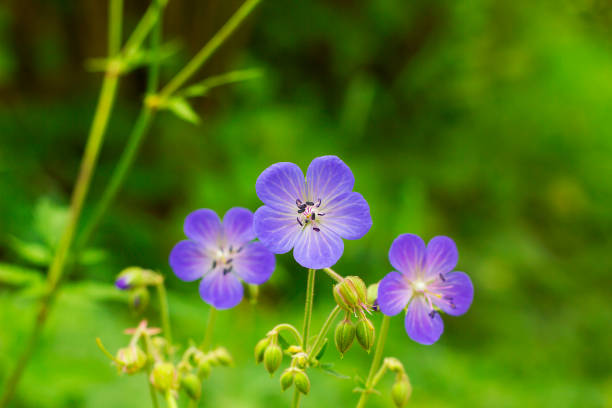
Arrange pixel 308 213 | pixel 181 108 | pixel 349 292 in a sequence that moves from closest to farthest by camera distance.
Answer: pixel 349 292
pixel 308 213
pixel 181 108

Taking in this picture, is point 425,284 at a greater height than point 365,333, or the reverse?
point 425,284

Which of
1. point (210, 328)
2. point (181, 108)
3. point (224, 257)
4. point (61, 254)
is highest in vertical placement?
point (181, 108)

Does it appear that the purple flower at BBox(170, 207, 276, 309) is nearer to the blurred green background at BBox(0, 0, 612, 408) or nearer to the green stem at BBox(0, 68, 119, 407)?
the green stem at BBox(0, 68, 119, 407)

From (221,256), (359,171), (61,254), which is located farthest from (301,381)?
(359,171)

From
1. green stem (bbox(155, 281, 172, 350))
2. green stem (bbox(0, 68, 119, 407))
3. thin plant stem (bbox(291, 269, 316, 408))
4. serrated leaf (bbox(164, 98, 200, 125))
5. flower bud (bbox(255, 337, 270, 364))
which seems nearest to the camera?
thin plant stem (bbox(291, 269, 316, 408))

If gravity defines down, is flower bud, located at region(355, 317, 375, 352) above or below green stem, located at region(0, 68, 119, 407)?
below

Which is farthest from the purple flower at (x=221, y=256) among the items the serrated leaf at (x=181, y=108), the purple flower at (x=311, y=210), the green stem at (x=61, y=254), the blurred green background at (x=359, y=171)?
the blurred green background at (x=359, y=171)

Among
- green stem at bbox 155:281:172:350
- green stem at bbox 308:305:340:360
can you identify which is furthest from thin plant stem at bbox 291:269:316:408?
green stem at bbox 155:281:172:350

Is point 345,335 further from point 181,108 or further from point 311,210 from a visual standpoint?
point 181,108
